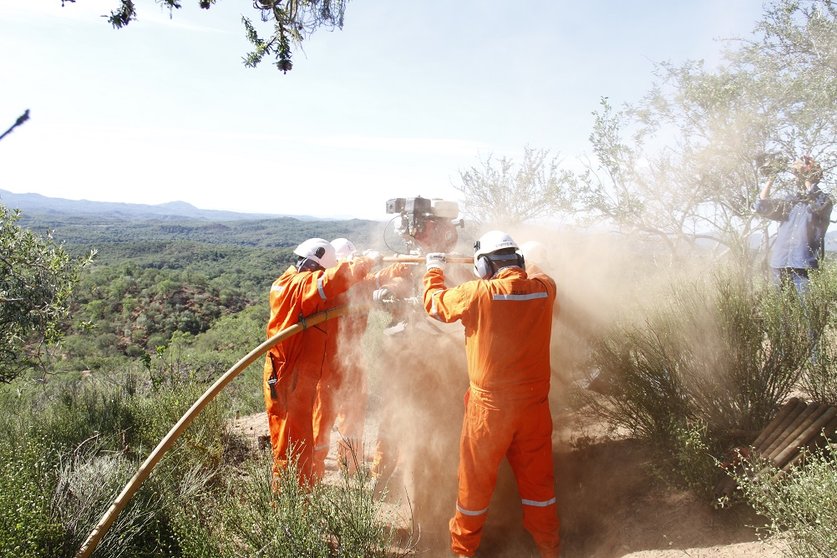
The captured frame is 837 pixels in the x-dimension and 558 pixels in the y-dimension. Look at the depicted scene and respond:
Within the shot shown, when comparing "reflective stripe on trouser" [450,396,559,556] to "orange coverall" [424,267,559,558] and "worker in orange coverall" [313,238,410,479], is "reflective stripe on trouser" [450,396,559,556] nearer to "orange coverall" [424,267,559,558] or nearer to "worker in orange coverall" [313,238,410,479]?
"orange coverall" [424,267,559,558]

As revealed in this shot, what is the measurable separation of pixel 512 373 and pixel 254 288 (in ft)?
165

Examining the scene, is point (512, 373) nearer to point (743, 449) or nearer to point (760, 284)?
point (743, 449)

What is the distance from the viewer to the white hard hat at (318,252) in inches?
173

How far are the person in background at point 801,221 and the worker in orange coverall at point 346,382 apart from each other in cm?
375

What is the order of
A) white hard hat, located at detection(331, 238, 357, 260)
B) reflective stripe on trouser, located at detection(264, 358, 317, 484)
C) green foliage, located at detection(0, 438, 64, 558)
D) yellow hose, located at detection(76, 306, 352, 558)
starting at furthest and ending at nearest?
1. white hard hat, located at detection(331, 238, 357, 260)
2. reflective stripe on trouser, located at detection(264, 358, 317, 484)
3. yellow hose, located at detection(76, 306, 352, 558)
4. green foliage, located at detection(0, 438, 64, 558)

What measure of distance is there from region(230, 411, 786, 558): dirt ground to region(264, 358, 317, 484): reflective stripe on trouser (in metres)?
0.89

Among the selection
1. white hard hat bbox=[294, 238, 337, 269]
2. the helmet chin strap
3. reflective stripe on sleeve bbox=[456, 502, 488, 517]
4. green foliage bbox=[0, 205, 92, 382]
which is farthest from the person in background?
green foliage bbox=[0, 205, 92, 382]

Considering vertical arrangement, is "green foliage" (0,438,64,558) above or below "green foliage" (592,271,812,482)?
below

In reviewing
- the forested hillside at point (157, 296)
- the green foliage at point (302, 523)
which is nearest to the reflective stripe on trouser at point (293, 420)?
the green foliage at point (302, 523)

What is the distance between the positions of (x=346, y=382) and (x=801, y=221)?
15.2 ft

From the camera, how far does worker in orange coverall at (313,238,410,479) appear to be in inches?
169

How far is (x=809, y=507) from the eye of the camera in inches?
94.9

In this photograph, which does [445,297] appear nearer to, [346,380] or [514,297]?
[514,297]

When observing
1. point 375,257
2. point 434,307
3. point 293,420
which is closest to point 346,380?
point 293,420
